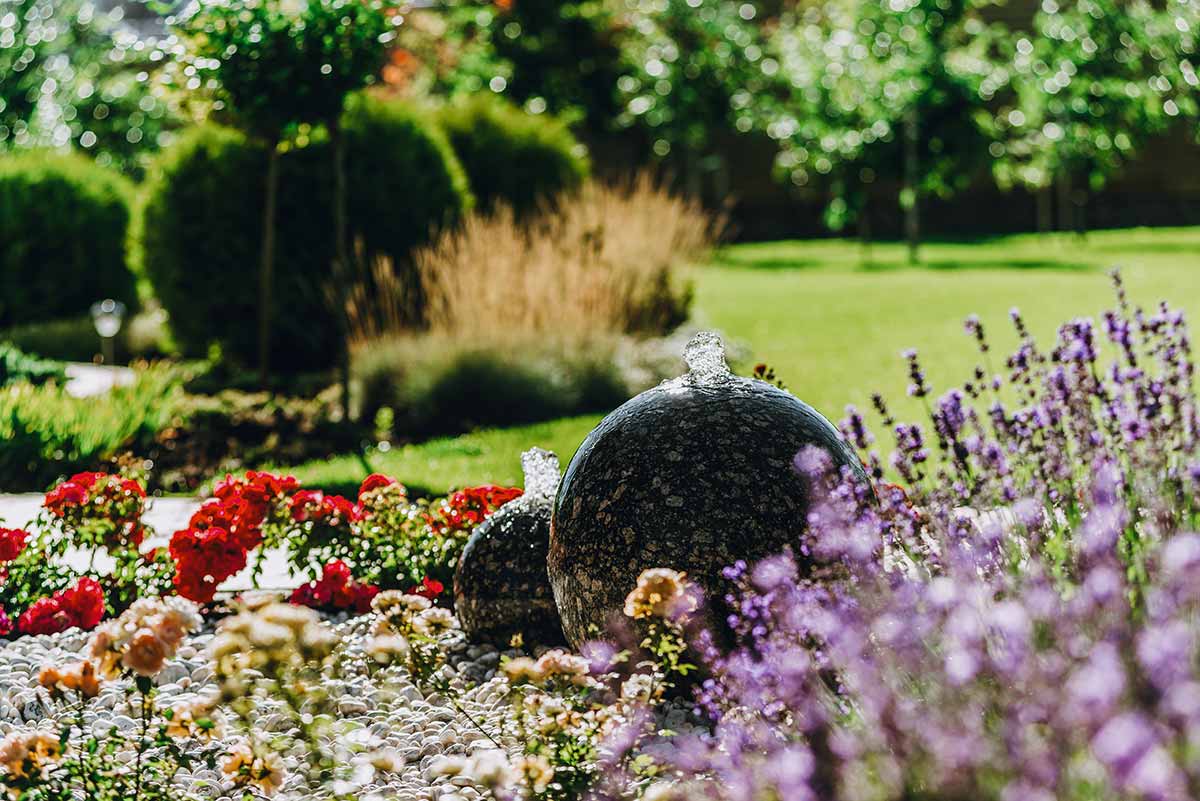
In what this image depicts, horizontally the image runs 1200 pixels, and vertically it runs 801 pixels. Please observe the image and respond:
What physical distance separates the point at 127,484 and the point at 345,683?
1.13m

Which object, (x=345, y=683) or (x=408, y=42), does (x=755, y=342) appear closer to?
(x=345, y=683)

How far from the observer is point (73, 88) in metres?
20.4

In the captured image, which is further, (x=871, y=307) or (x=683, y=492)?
(x=871, y=307)

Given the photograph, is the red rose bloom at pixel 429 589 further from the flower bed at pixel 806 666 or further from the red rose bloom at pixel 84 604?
the red rose bloom at pixel 84 604

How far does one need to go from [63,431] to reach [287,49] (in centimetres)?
264

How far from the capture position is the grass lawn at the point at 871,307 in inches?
278

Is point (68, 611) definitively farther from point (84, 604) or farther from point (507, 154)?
point (507, 154)

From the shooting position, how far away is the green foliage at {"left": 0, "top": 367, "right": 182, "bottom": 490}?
6609mm

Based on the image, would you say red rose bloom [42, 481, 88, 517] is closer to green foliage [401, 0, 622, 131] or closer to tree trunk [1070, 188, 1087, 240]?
tree trunk [1070, 188, 1087, 240]

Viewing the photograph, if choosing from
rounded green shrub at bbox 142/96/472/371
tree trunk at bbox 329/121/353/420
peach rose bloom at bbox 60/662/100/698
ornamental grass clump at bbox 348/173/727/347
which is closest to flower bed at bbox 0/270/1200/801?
peach rose bloom at bbox 60/662/100/698

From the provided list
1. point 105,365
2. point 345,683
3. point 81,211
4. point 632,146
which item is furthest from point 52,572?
point 632,146

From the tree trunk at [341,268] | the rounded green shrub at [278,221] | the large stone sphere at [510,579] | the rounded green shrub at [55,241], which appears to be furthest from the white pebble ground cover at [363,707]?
the rounded green shrub at [55,241]

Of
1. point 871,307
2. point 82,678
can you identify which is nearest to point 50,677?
point 82,678

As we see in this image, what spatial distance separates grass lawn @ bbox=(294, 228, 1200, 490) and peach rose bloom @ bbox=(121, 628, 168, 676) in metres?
3.80
